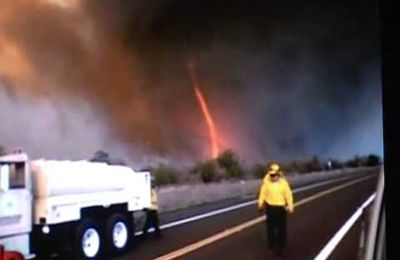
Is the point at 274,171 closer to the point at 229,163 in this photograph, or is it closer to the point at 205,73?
the point at 229,163

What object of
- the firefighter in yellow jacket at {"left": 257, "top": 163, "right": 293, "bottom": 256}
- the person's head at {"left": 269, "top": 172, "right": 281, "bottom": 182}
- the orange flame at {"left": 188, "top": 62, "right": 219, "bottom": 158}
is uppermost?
the orange flame at {"left": 188, "top": 62, "right": 219, "bottom": 158}

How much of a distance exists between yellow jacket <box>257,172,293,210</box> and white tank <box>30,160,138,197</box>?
18.6 inches

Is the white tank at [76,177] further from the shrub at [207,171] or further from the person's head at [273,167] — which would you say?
the person's head at [273,167]

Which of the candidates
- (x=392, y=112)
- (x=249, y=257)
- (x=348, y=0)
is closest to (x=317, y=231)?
(x=249, y=257)

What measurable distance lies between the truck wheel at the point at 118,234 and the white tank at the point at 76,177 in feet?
0.37

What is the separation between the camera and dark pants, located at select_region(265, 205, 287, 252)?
Answer: 252cm

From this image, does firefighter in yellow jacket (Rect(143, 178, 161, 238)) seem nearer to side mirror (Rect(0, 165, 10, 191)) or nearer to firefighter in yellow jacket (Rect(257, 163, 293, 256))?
firefighter in yellow jacket (Rect(257, 163, 293, 256))

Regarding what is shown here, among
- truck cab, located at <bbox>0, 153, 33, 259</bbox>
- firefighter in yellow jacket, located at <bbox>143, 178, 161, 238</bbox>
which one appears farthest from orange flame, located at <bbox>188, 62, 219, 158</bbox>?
truck cab, located at <bbox>0, 153, 33, 259</bbox>

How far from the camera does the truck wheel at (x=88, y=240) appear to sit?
240 centimetres

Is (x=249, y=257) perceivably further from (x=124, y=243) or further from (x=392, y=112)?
(x=392, y=112)

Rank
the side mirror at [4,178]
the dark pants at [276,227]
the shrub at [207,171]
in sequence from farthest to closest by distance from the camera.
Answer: the shrub at [207,171], the dark pants at [276,227], the side mirror at [4,178]

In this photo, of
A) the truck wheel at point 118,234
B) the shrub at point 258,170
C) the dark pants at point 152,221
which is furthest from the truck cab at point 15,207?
the shrub at point 258,170

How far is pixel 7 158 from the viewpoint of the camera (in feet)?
7.63

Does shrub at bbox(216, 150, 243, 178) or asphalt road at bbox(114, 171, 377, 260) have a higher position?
shrub at bbox(216, 150, 243, 178)
